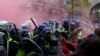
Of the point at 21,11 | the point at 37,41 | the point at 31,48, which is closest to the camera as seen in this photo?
the point at 31,48

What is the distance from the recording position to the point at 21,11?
2.20 metres

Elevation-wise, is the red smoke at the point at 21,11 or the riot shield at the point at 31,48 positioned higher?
the red smoke at the point at 21,11

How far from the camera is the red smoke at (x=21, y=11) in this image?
211cm

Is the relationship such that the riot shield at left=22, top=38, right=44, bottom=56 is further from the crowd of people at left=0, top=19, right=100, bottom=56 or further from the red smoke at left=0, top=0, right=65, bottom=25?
the red smoke at left=0, top=0, right=65, bottom=25

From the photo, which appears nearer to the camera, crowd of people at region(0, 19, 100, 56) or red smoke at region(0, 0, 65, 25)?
crowd of people at region(0, 19, 100, 56)

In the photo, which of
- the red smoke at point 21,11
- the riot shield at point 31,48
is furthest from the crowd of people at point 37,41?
the red smoke at point 21,11

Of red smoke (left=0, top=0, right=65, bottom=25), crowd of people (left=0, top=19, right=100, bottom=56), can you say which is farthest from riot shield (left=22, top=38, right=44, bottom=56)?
red smoke (left=0, top=0, right=65, bottom=25)

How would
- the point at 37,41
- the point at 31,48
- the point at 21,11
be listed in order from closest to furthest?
the point at 31,48
the point at 37,41
the point at 21,11

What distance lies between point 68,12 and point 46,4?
0.19 meters

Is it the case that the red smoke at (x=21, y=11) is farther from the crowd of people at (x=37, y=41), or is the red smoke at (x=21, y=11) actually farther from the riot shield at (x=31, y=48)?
the riot shield at (x=31, y=48)

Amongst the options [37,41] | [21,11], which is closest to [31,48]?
[37,41]

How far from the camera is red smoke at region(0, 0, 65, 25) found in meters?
2.11

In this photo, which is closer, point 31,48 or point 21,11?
→ point 31,48

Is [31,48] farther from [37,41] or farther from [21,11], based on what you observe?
[21,11]
